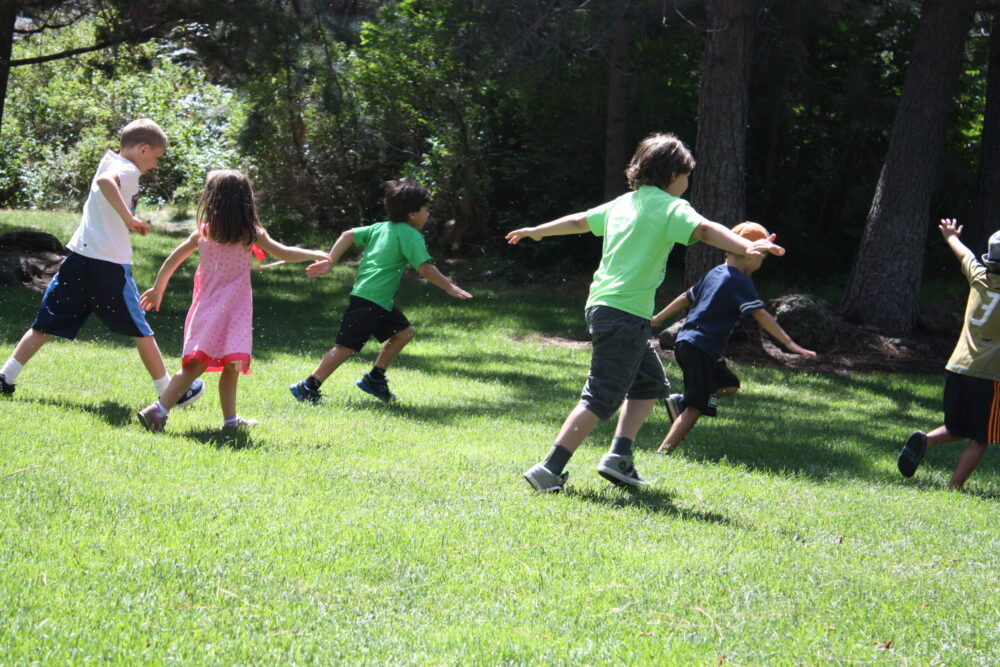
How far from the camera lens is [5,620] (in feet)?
10.1

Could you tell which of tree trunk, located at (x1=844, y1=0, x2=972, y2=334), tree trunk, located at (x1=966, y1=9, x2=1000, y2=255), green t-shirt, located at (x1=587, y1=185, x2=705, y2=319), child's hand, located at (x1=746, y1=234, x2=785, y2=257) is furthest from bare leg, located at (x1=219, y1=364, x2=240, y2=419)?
tree trunk, located at (x1=966, y1=9, x2=1000, y2=255)

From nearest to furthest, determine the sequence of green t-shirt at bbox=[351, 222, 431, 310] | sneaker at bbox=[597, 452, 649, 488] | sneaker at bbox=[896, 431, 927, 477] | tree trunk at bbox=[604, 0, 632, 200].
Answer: sneaker at bbox=[597, 452, 649, 488] → sneaker at bbox=[896, 431, 927, 477] → green t-shirt at bbox=[351, 222, 431, 310] → tree trunk at bbox=[604, 0, 632, 200]

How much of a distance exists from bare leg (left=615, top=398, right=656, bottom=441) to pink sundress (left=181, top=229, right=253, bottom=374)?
2097 mm

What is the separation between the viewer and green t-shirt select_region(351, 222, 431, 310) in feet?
24.5

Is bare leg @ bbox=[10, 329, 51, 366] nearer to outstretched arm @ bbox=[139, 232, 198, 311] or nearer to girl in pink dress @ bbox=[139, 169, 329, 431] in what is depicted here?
outstretched arm @ bbox=[139, 232, 198, 311]

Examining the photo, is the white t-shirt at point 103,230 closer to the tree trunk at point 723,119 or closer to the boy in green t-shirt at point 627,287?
the boy in green t-shirt at point 627,287

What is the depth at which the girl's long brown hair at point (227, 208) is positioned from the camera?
19.2ft

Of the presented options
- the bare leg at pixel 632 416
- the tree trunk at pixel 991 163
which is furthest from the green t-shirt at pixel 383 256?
the tree trunk at pixel 991 163

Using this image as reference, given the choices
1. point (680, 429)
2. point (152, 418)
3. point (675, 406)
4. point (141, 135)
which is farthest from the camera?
point (675, 406)

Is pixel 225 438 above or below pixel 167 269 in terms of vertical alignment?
below

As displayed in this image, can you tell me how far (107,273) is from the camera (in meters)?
6.32

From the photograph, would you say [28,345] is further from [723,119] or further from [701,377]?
[723,119]

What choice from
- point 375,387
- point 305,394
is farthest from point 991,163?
point 305,394

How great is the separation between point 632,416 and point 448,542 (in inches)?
64.3
